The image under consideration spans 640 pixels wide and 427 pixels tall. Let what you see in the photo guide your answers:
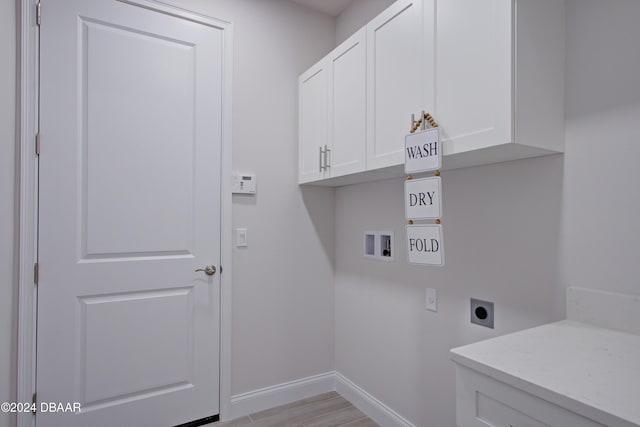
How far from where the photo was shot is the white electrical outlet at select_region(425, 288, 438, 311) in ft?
5.71

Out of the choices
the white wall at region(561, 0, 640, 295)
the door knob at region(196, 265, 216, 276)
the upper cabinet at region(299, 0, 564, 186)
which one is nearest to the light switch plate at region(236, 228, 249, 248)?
the door knob at region(196, 265, 216, 276)

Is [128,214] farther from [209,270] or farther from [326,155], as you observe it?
[326,155]

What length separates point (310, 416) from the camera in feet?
7.00

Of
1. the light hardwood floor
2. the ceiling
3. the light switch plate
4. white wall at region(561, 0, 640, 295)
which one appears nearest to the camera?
white wall at region(561, 0, 640, 295)

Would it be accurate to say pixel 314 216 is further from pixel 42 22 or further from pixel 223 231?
pixel 42 22

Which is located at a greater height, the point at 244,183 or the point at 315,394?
the point at 244,183

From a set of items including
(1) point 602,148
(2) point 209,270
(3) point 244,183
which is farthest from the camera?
(3) point 244,183

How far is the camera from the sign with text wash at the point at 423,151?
4.29 feet

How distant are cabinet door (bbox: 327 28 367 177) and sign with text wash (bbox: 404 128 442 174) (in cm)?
36

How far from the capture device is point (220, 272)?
2088 mm

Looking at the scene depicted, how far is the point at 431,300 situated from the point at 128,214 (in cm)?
160

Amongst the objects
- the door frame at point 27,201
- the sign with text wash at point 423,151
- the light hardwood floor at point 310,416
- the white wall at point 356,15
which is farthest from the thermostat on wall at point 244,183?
the light hardwood floor at point 310,416

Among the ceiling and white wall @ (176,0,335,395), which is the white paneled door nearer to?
white wall @ (176,0,335,395)

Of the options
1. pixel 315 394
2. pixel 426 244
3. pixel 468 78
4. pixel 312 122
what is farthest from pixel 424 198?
pixel 315 394
